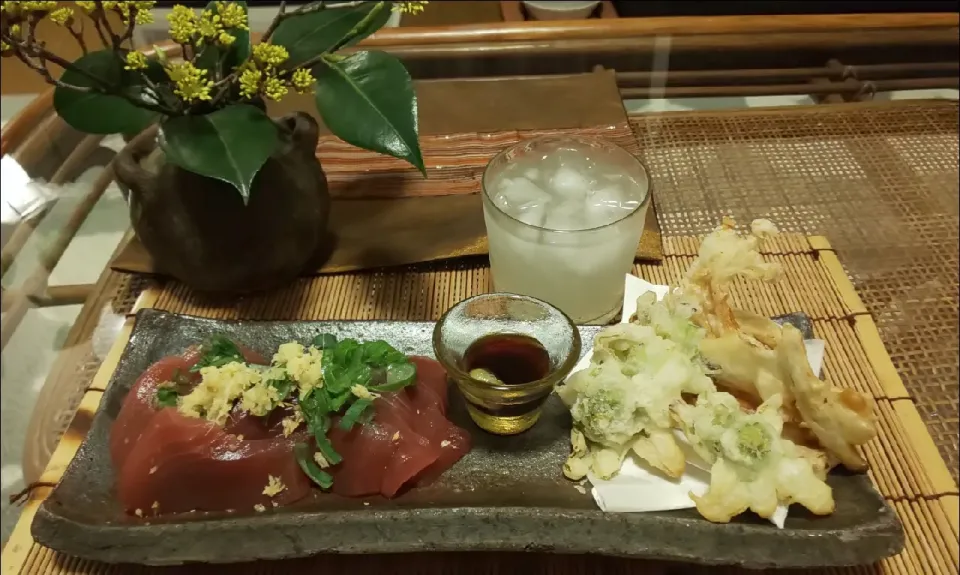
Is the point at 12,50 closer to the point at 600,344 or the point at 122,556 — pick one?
the point at 122,556

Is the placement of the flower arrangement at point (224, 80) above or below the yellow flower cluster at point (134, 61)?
below

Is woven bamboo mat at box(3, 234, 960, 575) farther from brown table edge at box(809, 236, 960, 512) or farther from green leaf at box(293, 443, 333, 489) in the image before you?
green leaf at box(293, 443, 333, 489)

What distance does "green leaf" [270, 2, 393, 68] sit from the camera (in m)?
1.22

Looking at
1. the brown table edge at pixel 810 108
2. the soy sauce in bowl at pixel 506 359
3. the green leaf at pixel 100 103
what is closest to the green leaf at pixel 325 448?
the soy sauce in bowl at pixel 506 359

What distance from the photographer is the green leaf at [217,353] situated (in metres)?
1.06

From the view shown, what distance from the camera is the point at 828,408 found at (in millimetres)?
931

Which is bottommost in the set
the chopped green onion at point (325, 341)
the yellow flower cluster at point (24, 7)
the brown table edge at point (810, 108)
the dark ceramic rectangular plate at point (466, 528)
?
the brown table edge at point (810, 108)

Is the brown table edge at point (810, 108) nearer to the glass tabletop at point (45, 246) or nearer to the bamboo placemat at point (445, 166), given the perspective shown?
the bamboo placemat at point (445, 166)

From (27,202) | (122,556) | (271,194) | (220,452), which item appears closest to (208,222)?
(271,194)

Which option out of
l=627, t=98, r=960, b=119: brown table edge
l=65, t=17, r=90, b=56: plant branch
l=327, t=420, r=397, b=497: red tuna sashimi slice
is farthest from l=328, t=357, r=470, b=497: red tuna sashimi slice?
l=627, t=98, r=960, b=119: brown table edge

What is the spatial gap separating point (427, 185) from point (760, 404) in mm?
850

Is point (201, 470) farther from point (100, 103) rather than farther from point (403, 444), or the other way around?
point (100, 103)

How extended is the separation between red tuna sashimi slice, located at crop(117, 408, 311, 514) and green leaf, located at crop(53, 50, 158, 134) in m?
0.49

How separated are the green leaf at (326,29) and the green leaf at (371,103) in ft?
0.10
